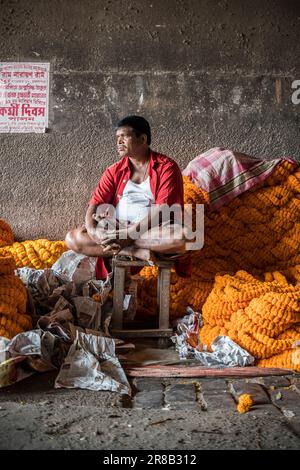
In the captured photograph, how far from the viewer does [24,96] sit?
207 inches

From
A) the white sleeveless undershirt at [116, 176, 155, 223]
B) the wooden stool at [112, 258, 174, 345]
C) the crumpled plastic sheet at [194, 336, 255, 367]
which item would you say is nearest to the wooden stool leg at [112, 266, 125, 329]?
the wooden stool at [112, 258, 174, 345]

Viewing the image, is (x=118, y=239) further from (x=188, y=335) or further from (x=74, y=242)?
(x=188, y=335)

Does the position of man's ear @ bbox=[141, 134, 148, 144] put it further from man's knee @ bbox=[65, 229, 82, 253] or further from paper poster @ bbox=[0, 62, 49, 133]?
paper poster @ bbox=[0, 62, 49, 133]

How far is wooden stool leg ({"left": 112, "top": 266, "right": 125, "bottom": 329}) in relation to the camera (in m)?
4.02

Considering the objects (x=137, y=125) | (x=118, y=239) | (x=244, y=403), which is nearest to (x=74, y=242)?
(x=118, y=239)

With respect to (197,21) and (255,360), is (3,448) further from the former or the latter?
(197,21)

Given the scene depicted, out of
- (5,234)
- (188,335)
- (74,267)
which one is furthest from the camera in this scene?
(5,234)

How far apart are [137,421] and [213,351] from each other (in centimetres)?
122

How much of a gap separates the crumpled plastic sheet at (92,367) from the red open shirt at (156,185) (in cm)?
99

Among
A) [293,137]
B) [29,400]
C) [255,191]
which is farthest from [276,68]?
[29,400]

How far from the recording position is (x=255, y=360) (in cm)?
359

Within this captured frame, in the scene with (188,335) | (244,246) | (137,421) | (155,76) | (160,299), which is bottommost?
(137,421)

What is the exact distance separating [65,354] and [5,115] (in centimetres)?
275

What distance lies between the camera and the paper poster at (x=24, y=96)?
206 inches
